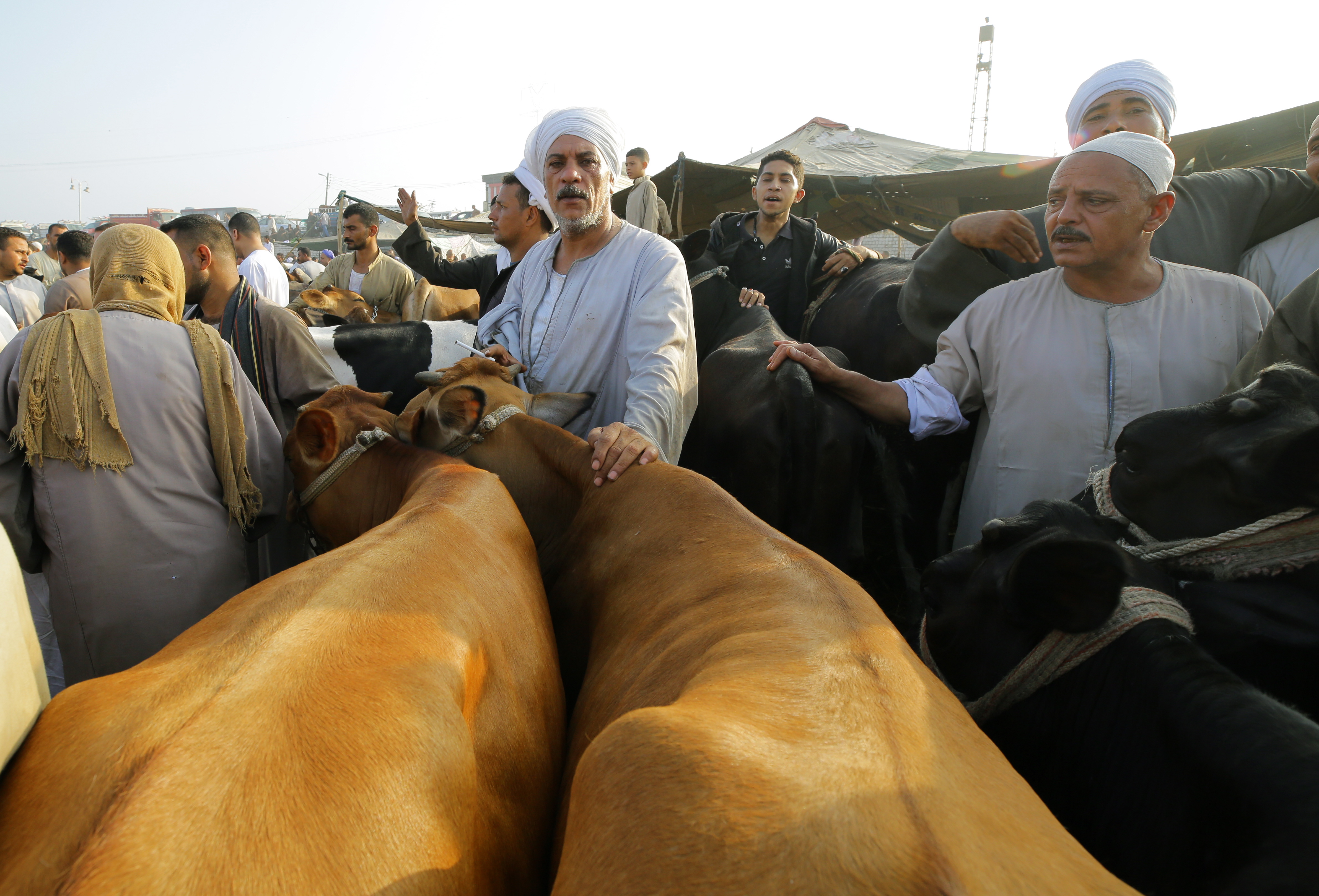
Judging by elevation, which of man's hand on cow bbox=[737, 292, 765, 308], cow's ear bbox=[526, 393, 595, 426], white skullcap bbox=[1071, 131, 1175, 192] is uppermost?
white skullcap bbox=[1071, 131, 1175, 192]

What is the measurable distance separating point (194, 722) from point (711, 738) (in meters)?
0.78

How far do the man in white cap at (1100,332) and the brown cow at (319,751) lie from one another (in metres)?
1.79

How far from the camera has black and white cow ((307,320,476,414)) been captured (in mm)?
4012

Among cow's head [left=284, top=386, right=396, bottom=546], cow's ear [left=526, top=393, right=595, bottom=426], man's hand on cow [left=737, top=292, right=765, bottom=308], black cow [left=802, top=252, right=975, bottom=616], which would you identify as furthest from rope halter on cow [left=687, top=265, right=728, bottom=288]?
cow's head [left=284, top=386, right=396, bottom=546]

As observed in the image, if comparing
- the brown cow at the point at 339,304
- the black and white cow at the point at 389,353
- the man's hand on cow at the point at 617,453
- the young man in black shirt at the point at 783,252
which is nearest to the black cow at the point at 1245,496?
the man's hand on cow at the point at 617,453

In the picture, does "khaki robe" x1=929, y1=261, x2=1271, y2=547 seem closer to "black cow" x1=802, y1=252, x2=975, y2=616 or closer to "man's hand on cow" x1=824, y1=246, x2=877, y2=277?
"black cow" x1=802, y1=252, x2=975, y2=616

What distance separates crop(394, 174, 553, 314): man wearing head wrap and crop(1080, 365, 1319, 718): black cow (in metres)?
3.84

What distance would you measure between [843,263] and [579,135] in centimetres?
258

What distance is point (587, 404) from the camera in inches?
119

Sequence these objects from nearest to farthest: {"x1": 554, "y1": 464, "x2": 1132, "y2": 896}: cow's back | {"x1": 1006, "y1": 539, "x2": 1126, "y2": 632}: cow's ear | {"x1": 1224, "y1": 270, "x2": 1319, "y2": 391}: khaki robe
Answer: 1. {"x1": 554, "y1": 464, "x2": 1132, "y2": 896}: cow's back
2. {"x1": 1006, "y1": 539, "x2": 1126, "y2": 632}: cow's ear
3. {"x1": 1224, "y1": 270, "x2": 1319, "y2": 391}: khaki robe

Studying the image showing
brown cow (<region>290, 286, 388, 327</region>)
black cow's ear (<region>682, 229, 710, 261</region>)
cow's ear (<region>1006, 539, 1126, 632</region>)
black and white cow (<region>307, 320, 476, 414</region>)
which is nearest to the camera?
cow's ear (<region>1006, 539, 1126, 632</region>)

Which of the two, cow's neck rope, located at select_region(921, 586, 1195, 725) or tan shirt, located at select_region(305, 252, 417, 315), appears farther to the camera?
tan shirt, located at select_region(305, 252, 417, 315)

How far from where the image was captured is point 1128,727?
1.27m

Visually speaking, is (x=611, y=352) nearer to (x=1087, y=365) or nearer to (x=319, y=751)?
(x=1087, y=365)
